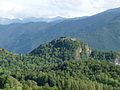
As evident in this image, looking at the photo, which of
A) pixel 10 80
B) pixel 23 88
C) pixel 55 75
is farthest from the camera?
pixel 55 75

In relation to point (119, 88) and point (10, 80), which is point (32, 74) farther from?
point (119, 88)

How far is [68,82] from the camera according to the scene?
568ft

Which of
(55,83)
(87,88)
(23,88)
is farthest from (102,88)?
(23,88)

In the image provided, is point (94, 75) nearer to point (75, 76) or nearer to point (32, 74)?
point (75, 76)

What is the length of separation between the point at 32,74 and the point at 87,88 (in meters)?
28.8

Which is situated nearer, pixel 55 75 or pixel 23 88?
pixel 23 88

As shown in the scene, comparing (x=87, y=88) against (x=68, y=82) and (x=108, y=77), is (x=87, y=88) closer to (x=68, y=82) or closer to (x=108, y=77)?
(x=68, y=82)

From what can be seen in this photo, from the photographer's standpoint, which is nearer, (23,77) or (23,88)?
(23,88)

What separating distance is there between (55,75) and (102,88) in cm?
2222

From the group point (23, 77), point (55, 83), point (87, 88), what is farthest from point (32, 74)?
point (87, 88)

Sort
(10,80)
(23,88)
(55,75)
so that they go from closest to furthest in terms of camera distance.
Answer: (23,88), (10,80), (55,75)

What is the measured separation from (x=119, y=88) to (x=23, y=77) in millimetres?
38204

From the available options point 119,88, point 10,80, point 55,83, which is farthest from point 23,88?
point 119,88

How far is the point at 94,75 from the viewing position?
196 meters
